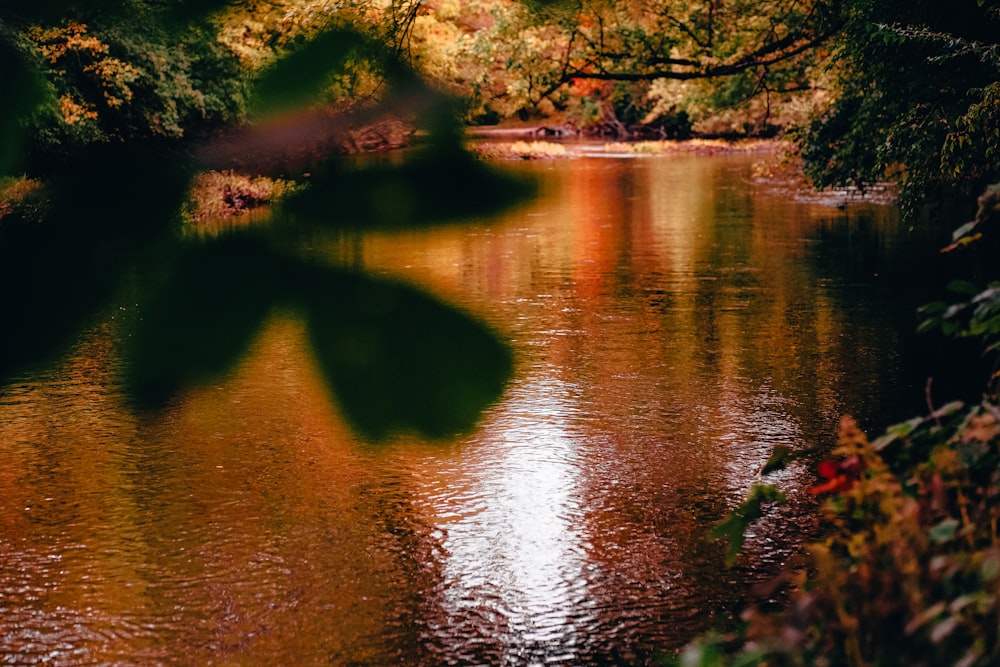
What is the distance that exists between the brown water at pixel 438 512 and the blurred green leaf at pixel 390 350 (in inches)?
3.6

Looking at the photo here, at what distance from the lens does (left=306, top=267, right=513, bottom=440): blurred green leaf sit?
0.72 metres

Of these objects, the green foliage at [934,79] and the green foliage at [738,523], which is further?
the green foliage at [934,79]

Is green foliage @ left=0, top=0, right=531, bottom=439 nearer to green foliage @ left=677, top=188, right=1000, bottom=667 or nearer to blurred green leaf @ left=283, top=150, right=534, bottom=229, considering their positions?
blurred green leaf @ left=283, top=150, right=534, bottom=229

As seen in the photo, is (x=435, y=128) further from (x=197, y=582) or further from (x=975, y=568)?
(x=197, y=582)

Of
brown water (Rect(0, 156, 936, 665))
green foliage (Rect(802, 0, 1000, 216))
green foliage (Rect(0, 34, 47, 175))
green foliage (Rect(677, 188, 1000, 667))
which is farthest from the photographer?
green foliage (Rect(802, 0, 1000, 216))

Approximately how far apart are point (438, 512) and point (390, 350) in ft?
17.9

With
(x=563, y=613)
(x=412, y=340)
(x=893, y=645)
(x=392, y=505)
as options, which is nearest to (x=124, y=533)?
(x=392, y=505)

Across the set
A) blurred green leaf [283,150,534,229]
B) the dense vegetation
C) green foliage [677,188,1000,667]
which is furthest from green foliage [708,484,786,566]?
blurred green leaf [283,150,534,229]

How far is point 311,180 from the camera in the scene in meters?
0.77

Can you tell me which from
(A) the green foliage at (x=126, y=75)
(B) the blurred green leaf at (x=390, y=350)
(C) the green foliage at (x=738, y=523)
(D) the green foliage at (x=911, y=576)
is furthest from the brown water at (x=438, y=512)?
(C) the green foliage at (x=738, y=523)

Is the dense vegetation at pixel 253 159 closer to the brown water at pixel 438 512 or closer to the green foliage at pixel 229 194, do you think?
the green foliage at pixel 229 194

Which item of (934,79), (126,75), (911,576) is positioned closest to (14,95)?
(126,75)

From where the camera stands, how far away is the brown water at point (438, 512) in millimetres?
4602

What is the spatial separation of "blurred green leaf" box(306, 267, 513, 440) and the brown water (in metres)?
0.09
